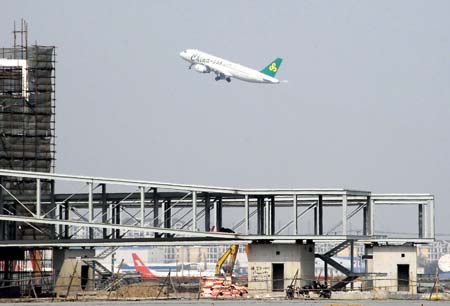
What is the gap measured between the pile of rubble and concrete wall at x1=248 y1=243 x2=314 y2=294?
3.87ft

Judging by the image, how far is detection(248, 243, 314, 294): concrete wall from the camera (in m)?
92.8

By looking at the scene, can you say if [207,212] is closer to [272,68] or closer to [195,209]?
[195,209]

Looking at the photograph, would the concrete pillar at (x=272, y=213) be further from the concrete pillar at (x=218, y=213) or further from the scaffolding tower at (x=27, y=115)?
the scaffolding tower at (x=27, y=115)

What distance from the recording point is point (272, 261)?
93.2m

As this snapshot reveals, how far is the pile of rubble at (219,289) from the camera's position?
91.8m

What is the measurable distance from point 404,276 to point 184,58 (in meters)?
92.7

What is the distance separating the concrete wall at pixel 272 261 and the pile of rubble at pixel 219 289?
1179 millimetres

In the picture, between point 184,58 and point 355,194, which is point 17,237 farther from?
point 184,58

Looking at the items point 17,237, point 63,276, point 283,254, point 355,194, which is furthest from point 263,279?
point 17,237

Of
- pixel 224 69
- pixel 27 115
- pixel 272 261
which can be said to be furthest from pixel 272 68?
pixel 272 261

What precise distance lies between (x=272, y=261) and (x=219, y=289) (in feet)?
15.5

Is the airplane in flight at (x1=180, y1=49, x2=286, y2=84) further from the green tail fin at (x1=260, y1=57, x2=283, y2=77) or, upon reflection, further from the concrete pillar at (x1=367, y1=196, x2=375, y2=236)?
the concrete pillar at (x1=367, y1=196, x2=375, y2=236)

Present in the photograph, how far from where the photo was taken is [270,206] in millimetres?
98625

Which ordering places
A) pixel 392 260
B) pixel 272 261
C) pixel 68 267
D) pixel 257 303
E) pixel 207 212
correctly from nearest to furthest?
1. pixel 257 303
2. pixel 272 261
3. pixel 392 260
4. pixel 207 212
5. pixel 68 267
